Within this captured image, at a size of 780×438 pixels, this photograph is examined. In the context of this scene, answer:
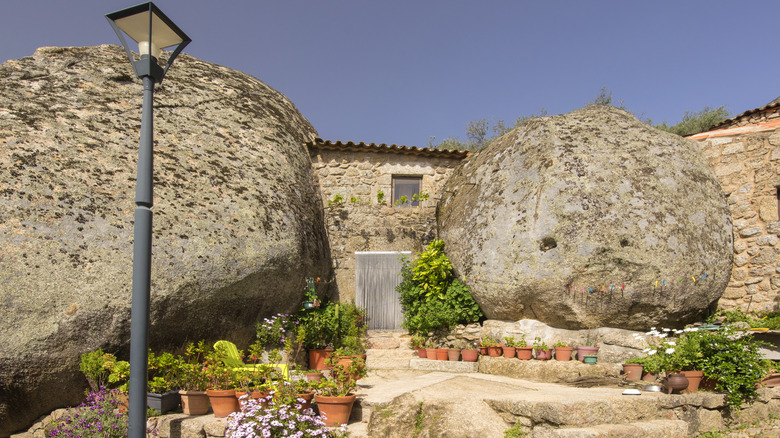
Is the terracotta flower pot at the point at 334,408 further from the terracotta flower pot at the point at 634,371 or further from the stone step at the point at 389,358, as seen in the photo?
the terracotta flower pot at the point at 634,371

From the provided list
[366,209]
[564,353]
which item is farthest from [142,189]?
[366,209]

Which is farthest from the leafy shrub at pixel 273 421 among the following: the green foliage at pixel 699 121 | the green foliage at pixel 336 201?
the green foliage at pixel 699 121

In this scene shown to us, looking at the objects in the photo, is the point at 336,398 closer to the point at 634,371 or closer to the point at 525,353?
the point at 525,353

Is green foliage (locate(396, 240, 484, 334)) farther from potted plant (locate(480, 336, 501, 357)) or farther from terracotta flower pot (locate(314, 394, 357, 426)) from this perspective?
terracotta flower pot (locate(314, 394, 357, 426))

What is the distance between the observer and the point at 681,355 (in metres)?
6.52

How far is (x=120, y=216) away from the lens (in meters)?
6.41

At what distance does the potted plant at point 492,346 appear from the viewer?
8500 mm

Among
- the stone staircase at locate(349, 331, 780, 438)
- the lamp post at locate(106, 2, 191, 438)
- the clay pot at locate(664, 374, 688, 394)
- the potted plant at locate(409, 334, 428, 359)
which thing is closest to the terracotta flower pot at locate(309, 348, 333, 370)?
the stone staircase at locate(349, 331, 780, 438)

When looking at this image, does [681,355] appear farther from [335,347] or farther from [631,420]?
[335,347]

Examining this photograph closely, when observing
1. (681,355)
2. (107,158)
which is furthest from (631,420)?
(107,158)

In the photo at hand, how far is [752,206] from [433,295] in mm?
5531

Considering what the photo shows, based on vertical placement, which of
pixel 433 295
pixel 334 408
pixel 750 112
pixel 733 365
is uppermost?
pixel 750 112

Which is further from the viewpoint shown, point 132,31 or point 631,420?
point 631,420

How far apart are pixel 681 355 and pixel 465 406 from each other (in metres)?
2.96
